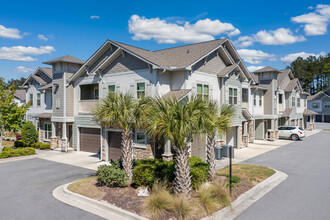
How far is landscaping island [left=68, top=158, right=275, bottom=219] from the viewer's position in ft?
27.6

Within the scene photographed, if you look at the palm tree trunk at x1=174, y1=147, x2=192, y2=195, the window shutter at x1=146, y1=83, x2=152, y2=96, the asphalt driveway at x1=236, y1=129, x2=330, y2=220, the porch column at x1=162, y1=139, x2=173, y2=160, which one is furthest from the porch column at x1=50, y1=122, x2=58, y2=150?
the asphalt driveway at x1=236, y1=129, x2=330, y2=220

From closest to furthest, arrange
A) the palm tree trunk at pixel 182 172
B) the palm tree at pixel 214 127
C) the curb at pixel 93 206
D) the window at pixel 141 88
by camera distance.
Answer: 1. the curb at pixel 93 206
2. the palm tree trunk at pixel 182 172
3. the palm tree at pixel 214 127
4. the window at pixel 141 88

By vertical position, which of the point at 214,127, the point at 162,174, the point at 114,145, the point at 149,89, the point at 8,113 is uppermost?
the point at 149,89

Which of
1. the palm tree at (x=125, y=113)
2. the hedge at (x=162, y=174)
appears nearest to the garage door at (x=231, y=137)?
the hedge at (x=162, y=174)

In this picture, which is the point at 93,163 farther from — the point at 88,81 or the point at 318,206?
the point at 318,206

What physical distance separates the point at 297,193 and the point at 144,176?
7146mm

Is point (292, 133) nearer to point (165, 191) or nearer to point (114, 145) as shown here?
point (114, 145)

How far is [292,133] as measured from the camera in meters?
30.3

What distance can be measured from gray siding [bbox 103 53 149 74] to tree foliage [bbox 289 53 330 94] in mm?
78178

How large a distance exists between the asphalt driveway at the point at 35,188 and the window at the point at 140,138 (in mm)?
3547

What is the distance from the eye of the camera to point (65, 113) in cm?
2144

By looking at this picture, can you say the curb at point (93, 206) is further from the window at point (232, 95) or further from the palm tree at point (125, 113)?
the window at point (232, 95)

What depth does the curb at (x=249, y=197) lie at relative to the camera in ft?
28.3

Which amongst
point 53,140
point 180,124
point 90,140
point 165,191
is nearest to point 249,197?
point 165,191
